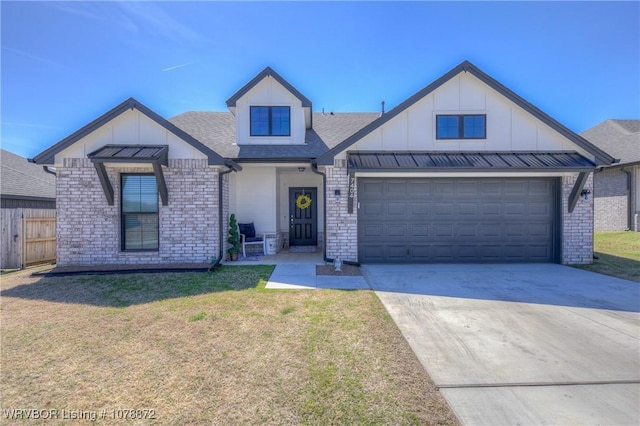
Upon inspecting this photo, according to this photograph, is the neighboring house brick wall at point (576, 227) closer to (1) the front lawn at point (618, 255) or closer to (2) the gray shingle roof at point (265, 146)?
(1) the front lawn at point (618, 255)

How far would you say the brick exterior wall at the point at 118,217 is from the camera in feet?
27.1

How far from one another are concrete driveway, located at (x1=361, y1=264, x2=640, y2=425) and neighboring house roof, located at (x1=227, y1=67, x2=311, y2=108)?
743cm

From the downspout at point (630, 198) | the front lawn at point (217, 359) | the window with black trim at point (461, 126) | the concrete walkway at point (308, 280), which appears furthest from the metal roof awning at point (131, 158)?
the downspout at point (630, 198)

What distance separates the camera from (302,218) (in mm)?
12250

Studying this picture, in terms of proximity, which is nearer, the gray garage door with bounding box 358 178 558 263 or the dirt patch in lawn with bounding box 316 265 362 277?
the dirt patch in lawn with bounding box 316 265 362 277

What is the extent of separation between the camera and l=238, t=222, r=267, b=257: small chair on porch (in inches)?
406

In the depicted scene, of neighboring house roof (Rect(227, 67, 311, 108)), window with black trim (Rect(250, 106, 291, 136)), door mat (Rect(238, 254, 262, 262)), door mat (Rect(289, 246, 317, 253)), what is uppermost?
neighboring house roof (Rect(227, 67, 311, 108))

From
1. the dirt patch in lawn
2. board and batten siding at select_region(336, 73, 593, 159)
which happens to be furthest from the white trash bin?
board and batten siding at select_region(336, 73, 593, 159)

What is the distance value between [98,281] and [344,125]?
1094 centimetres

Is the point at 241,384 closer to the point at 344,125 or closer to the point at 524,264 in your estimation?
the point at 524,264

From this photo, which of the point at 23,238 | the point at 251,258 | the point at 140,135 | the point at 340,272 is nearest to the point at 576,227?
the point at 340,272

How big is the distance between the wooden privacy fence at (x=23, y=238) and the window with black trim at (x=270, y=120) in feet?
25.8

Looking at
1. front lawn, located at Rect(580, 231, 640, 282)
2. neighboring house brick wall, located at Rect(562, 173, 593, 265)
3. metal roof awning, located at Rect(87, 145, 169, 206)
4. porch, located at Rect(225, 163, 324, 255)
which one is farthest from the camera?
porch, located at Rect(225, 163, 324, 255)

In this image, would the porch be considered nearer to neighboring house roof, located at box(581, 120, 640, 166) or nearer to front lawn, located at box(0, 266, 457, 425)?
front lawn, located at box(0, 266, 457, 425)
